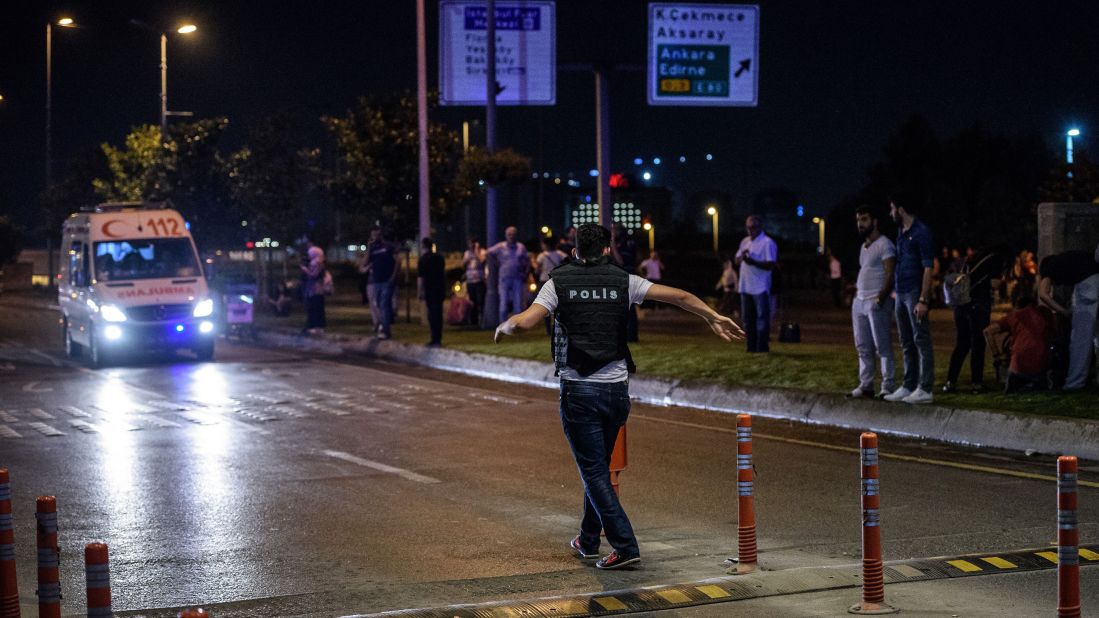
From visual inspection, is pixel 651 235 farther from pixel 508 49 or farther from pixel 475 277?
pixel 508 49

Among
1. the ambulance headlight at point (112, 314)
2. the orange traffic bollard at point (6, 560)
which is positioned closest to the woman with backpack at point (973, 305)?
the orange traffic bollard at point (6, 560)

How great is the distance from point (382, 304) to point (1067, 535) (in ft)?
66.1

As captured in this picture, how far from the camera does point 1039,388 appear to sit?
14070mm

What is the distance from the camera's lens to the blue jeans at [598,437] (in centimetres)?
769

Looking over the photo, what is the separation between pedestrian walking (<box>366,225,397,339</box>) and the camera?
80.5 feet

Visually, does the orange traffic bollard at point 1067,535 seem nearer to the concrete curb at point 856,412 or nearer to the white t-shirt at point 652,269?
the concrete curb at point 856,412

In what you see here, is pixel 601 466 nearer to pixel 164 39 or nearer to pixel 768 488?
pixel 768 488

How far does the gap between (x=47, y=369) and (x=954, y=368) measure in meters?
13.8

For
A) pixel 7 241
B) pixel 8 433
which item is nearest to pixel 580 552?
pixel 8 433

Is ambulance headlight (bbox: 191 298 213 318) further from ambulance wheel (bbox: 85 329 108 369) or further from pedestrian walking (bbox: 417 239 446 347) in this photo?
pedestrian walking (bbox: 417 239 446 347)

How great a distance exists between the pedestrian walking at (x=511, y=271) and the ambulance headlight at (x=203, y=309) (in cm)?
522

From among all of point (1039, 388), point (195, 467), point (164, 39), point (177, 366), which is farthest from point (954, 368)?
point (164, 39)

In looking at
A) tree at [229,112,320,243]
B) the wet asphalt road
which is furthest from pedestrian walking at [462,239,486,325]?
the wet asphalt road

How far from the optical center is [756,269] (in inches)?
714
